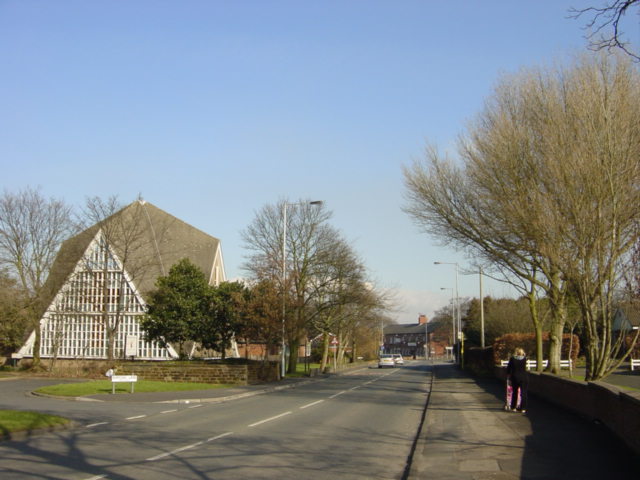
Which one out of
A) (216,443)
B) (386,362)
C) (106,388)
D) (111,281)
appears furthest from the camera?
(386,362)

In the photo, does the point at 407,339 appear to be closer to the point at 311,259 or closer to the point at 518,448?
the point at 311,259

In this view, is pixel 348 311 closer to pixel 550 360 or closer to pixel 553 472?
pixel 550 360

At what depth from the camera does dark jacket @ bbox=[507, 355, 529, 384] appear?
17797 mm

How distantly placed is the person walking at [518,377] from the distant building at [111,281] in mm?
20333

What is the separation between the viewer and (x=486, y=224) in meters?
22.8

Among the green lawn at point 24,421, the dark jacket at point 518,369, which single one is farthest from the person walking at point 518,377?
the green lawn at point 24,421

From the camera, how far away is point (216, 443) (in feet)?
40.9

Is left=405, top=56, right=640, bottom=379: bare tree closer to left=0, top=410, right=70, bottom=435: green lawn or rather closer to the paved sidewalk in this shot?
the paved sidewalk

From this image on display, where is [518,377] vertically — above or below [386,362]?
above

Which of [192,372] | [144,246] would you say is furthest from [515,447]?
[144,246]

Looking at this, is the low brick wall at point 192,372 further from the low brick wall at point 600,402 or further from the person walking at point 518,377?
the person walking at point 518,377

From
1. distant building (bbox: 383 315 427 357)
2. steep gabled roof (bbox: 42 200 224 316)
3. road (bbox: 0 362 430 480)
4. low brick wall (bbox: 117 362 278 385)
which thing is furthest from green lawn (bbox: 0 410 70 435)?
distant building (bbox: 383 315 427 357)

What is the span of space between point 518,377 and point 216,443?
9194mm

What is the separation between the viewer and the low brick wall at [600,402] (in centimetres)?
1073
